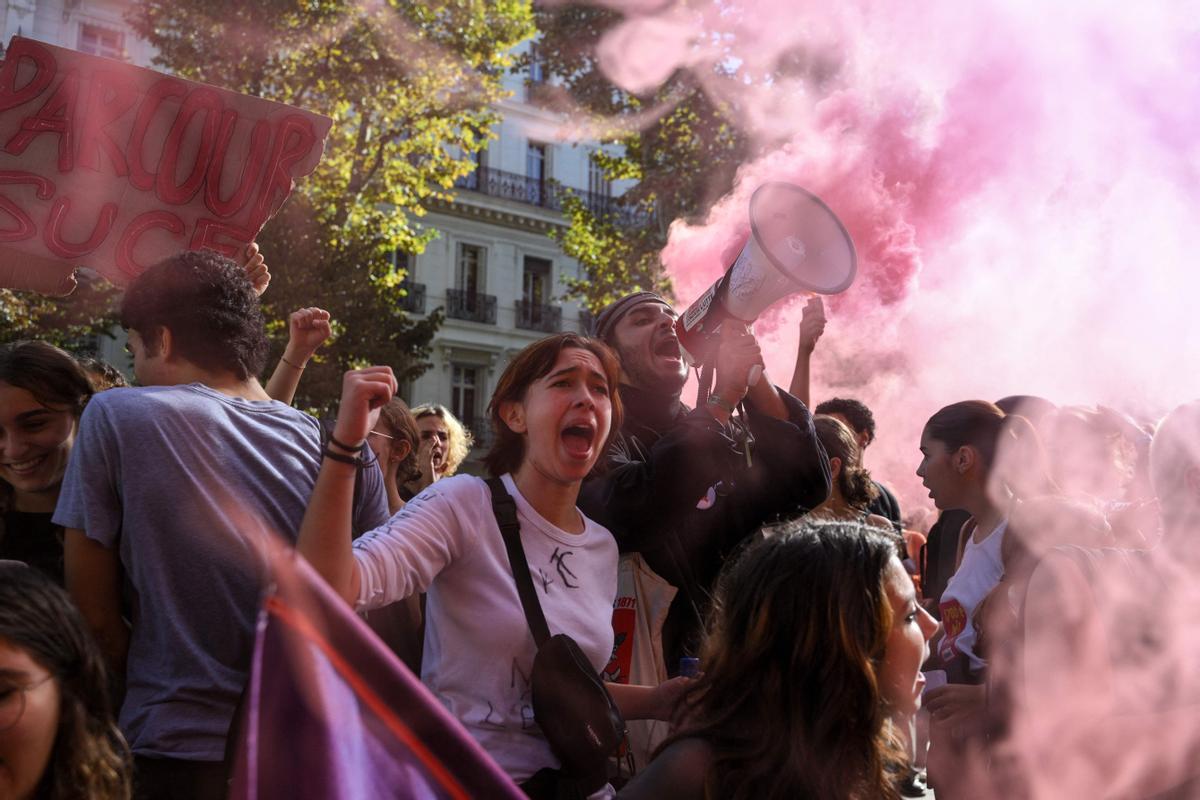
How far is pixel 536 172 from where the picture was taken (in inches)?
1224

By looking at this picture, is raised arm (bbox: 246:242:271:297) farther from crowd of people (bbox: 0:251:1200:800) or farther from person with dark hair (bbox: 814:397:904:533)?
person with dark hair (bbox: 814:397:904:533)

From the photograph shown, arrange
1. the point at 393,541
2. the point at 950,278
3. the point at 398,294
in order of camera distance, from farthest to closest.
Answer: the point at 398,294 < the point at 950,278 < the point at 393,541

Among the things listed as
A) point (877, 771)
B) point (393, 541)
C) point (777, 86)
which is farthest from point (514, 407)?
point (777, 86)

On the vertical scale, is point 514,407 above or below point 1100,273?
below

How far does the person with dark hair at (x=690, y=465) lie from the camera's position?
268 centimetres

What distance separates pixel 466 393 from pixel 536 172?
22.0ft

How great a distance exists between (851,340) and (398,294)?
44.1 feet

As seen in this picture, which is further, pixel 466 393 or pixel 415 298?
pixel 466 393

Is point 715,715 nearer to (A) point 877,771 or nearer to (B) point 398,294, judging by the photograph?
(A) point 877,771

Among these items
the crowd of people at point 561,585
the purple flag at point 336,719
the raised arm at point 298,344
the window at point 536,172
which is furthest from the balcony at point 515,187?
the purple flag at point 336,719

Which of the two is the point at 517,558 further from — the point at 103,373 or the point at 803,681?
the point at 103,373

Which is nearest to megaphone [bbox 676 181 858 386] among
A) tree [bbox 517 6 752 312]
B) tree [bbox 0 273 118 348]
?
tree [bbox 517 6 752 312]

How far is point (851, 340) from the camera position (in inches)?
200

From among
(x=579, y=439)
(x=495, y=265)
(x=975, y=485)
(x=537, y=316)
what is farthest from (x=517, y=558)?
(x=537, y=316)
